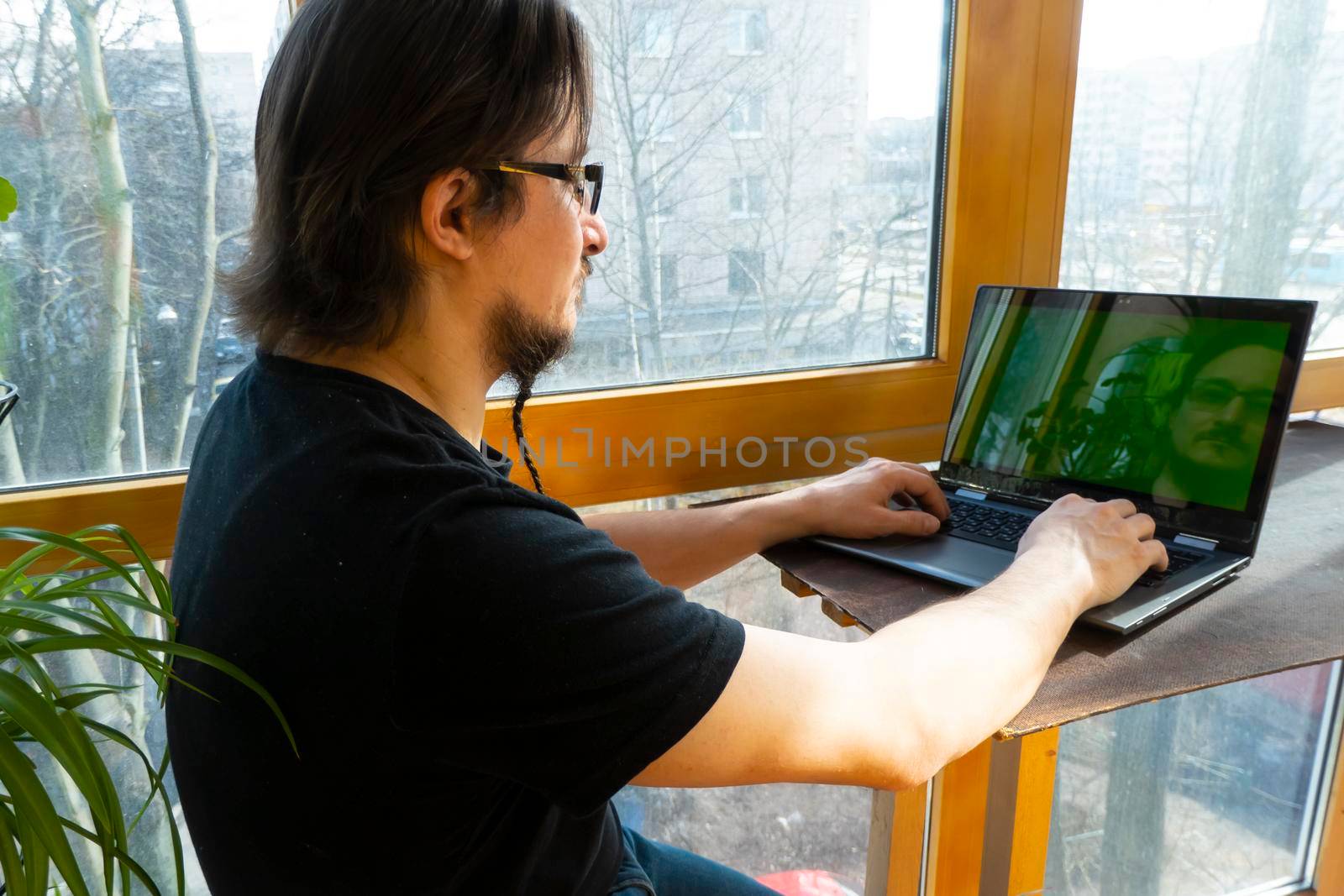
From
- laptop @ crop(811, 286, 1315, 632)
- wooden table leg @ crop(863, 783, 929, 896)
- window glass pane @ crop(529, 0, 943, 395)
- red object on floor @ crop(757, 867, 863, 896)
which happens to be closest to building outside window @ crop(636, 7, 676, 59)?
window glass pane @ crop(529, 0, 943, 395)

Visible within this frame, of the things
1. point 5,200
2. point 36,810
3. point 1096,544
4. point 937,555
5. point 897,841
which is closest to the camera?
point 36,810

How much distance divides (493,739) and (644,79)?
99 centimetres

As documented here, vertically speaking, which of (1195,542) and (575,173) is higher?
(575,173)

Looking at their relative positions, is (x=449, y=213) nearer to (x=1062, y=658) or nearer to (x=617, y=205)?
(x=617, y=205)

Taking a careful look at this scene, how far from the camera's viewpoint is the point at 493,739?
0.62 m

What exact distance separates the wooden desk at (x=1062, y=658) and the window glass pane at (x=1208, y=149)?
1.40 ft

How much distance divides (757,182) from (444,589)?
38.4 inches

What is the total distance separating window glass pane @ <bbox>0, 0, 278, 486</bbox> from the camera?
109cm

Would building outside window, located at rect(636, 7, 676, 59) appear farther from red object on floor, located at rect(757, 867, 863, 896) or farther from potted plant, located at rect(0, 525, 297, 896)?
red object on floor, located at rect(757, 867, 863, 896)

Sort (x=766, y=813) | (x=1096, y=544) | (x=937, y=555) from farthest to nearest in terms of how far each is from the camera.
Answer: (x=766, y=813) → (x=937, y=555) → (x=1096, y=544)

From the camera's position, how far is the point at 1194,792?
1955 millimetres

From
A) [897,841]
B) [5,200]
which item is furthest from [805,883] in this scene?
[5,200]

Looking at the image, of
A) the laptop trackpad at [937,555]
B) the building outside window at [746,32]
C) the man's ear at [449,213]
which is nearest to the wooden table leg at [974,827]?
the laptop trackpad at [937,555]

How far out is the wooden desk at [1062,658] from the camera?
2.78ft
